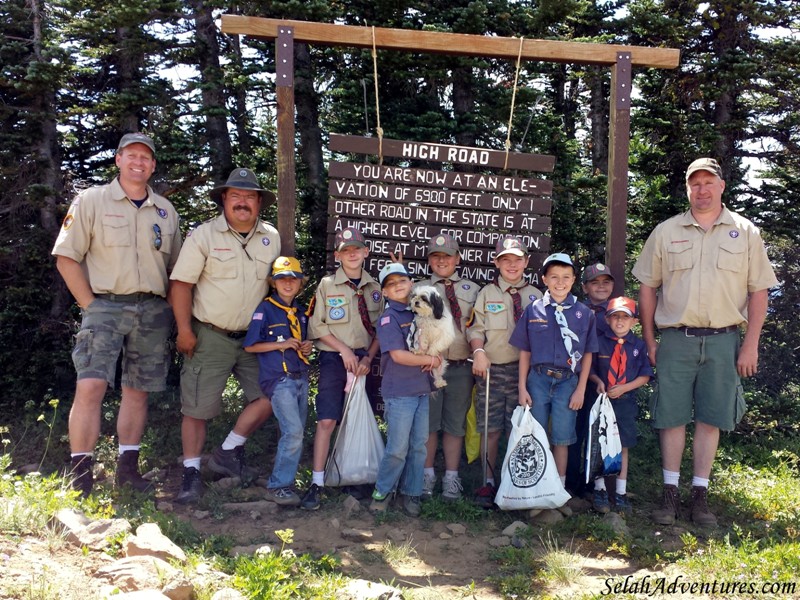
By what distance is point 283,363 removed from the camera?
17.7 ft

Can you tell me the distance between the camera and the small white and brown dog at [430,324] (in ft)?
16.5

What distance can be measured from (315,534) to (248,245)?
2.40 metres

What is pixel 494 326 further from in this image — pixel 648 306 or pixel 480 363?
pixel 648 306

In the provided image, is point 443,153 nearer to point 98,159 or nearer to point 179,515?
point 179,515

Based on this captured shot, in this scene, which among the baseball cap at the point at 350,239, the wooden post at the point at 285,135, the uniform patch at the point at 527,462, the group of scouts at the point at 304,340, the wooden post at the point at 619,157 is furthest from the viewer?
the wooden post at the point at 619,157

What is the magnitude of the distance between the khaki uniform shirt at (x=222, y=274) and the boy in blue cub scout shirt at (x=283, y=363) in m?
0.14

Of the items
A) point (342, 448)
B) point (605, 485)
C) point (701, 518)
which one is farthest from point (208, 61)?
point (701, 518)

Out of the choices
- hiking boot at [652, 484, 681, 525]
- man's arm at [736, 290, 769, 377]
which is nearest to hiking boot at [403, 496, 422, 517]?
hiking boot at [652, 484, 681, 525]

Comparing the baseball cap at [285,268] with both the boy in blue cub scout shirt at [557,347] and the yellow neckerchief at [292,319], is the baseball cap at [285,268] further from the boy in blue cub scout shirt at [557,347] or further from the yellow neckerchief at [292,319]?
the boy in blue cub scout shirt at [557,347]

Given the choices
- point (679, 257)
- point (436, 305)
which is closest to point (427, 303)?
point (436, 305)

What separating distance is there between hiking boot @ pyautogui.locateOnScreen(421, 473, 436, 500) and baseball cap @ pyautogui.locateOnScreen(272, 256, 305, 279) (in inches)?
79.7

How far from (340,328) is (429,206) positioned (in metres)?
1.49

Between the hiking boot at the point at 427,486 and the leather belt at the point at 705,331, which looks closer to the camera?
the leather belt at the point at 705,331

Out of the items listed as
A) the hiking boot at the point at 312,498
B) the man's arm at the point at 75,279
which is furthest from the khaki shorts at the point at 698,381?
the man's arm at the point at 75,279
